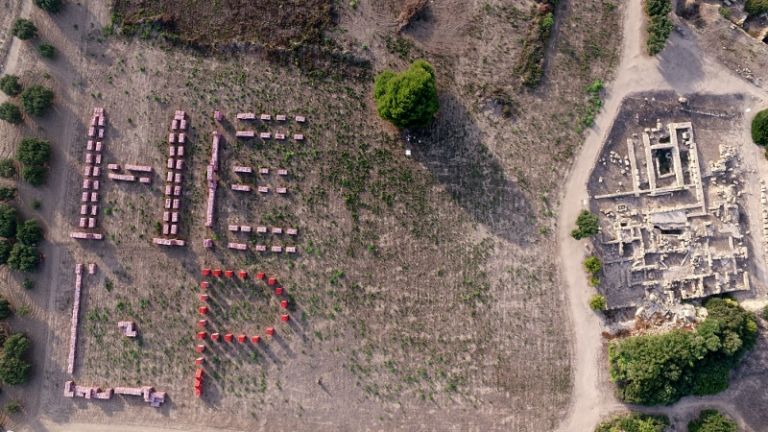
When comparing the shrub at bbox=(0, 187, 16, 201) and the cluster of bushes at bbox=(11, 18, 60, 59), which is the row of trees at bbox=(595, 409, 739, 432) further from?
the cluster of bushes at bbox=(11, 18, 60, 59)

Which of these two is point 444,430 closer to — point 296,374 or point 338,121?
point 296,374

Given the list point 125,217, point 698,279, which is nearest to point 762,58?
point 698,279

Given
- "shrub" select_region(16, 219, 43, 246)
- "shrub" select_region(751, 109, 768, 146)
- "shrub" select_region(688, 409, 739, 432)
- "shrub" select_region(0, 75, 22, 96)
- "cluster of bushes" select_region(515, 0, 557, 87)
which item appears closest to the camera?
"shrub" select_region(688, 409, 739, 432)

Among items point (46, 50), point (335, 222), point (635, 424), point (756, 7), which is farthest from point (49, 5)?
point (756, 7)

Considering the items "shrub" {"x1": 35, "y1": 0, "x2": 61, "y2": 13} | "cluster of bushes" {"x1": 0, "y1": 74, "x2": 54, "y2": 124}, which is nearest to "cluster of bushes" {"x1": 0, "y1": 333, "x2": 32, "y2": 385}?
"cluster of bushes" {"x1": 0, "y1": 74, "x2": 54, "y2": 124}

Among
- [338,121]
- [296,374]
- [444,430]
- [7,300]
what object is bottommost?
[444,430]
